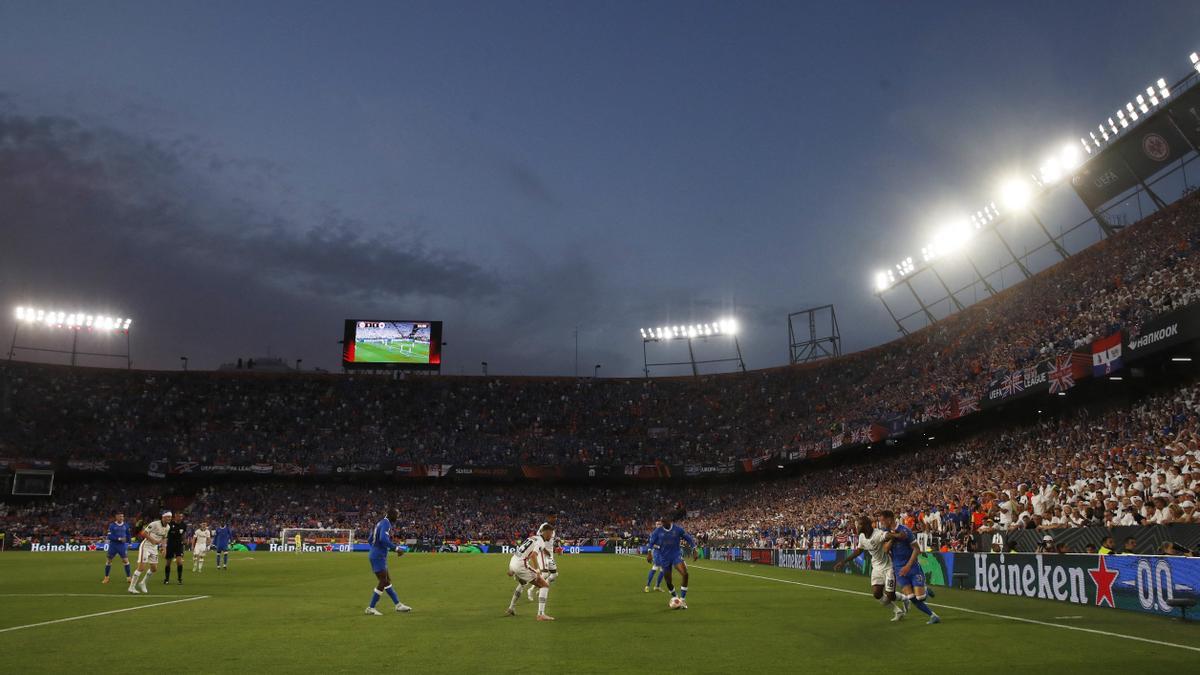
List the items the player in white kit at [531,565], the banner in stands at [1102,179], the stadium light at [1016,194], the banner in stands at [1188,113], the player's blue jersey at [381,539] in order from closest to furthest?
the player in white kit at [531,565], the player's blue jersey at [381,539], the banner in stands at [1188,113], the banner in stands at [1102,179], the stadium light at [1016,194]

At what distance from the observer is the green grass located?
74125 millimetres

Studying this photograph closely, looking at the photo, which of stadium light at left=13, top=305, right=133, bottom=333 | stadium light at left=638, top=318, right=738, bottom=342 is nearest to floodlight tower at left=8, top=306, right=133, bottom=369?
stadium light at left=13, top=305, right=133, bottom=333

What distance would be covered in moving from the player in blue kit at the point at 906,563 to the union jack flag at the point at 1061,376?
23.1 meters

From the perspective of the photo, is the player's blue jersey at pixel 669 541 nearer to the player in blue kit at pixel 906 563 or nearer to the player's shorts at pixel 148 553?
the player in blue kit at pixel 906 563

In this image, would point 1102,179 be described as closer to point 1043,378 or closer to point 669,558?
point 1043,378

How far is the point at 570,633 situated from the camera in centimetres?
1371

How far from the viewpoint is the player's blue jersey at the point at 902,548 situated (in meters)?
15.5

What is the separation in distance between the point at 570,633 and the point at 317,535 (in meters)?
55.5

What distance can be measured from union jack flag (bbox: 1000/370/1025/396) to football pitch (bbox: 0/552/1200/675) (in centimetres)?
1946

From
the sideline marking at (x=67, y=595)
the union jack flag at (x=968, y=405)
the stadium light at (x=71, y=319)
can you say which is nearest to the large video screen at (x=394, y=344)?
the stadium light at (x=71, y=319)

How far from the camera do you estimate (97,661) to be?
33.8ft

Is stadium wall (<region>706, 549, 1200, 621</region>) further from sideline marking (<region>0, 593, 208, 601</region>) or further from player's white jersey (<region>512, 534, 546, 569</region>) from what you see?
sideline marking (<region>0, 593, 208, 601</region>)

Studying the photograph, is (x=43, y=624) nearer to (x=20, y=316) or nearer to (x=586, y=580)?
(x=586, y=580)

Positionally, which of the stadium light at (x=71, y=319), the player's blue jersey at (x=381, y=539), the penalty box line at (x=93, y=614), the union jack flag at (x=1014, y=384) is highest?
the stadium light at (x=71, y=319)
